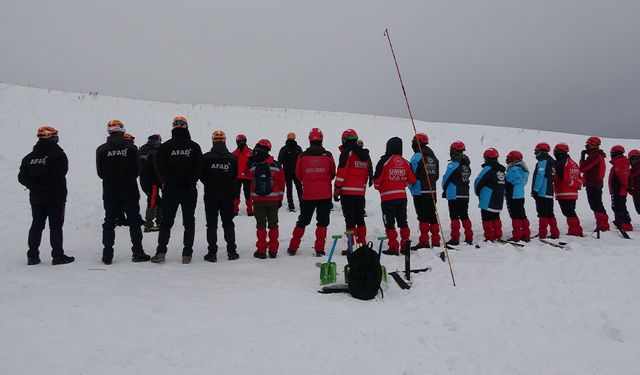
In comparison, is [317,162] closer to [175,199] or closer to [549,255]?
[175,199]

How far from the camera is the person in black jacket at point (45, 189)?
601 centimetres

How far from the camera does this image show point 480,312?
4.41m

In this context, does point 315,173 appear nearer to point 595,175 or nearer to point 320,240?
point 320,240

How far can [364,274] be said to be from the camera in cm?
474

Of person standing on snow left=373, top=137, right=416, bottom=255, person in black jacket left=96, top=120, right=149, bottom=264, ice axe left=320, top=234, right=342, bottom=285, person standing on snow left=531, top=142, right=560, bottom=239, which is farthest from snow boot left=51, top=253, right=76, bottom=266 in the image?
person standing on snow left=531, top=142, right=560, bottom=239

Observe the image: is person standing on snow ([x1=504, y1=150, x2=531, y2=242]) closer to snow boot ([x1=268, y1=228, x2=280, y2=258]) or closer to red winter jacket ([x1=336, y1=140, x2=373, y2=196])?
red winter jacket ([x1=336, y1=140, x2=373, y2=196])

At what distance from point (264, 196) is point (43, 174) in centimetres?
370

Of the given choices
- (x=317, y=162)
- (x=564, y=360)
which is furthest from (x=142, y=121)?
(x=564, y=360)

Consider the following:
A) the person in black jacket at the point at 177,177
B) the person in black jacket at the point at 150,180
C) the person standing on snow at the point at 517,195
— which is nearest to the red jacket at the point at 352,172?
the person in black jacket at the point at 177,177

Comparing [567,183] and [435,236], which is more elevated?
[567,183]

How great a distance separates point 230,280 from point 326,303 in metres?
1.65

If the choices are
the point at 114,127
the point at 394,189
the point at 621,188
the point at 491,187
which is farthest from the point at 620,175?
the point at 114,127

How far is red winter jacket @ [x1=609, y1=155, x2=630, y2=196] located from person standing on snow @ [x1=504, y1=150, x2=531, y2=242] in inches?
103

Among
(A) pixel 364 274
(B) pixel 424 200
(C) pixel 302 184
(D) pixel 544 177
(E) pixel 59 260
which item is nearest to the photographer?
(A) pixel 364 274
